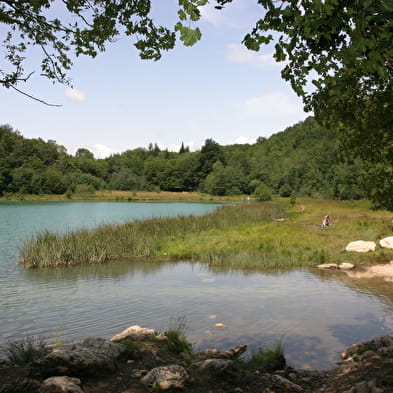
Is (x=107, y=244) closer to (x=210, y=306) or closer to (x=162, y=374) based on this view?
(x=210, y=306)

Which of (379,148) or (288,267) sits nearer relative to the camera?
(379,148)

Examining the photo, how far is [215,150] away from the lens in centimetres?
13375

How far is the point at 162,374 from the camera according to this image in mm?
4652

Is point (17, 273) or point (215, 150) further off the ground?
point (215, 150)

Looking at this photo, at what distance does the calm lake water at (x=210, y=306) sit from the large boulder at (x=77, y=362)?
108 inches

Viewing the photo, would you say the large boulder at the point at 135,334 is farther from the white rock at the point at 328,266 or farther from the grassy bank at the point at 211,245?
the white rock at the point at 328,266

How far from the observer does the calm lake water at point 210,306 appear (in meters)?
7.95

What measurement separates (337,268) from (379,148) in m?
9.08

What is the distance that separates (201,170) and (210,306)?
121 m

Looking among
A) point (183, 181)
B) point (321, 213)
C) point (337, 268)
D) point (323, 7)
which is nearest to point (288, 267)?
point (337, 268)

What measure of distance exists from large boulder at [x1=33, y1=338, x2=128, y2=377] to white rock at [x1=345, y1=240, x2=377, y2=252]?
46.9ft

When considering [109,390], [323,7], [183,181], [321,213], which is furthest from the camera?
[183,181]

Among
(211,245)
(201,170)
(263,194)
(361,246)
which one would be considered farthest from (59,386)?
(201,170)

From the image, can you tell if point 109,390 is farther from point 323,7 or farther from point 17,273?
point 17,273
